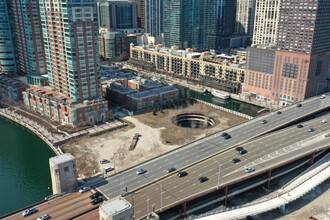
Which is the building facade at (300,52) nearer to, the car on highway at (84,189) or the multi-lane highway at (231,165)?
the multi-lane highway at (231,165)

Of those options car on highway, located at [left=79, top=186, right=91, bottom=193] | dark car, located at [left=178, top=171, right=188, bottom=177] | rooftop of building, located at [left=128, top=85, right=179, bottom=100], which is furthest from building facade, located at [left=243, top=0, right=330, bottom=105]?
car on highway, located at [left=79, top=186, right=91, bottom=193]

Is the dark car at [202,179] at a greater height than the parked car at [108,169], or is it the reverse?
the dark car at [202,179]

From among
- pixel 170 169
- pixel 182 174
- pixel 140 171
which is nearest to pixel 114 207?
pixel 140 171

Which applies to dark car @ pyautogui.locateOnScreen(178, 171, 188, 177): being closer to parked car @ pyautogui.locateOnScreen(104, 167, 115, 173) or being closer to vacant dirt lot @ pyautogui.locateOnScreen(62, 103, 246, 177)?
vacant dirt lot @ pyautogui.locateOnScreen(62, 103, 246, 177)

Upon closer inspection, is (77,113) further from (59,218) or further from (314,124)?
(314,124)

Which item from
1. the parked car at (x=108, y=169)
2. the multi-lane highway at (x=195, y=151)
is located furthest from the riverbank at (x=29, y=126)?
the multi-lane highway at (x=195, y=151)
